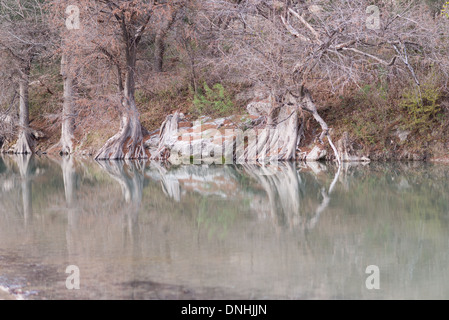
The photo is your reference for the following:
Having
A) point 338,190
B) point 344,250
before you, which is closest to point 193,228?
point 344,250

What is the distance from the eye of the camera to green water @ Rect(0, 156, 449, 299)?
4.82 meters

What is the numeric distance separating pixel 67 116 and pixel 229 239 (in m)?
20.7

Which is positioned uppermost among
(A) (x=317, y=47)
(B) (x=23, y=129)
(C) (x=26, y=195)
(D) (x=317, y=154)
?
(A) (x=317, y=47)

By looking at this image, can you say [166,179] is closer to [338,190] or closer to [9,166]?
[338,190]

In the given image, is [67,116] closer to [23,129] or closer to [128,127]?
[23,129]

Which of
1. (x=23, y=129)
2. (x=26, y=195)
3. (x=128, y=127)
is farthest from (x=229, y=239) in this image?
(x=23, y=129)

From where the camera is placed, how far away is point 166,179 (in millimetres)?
14453

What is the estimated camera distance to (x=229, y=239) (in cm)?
669

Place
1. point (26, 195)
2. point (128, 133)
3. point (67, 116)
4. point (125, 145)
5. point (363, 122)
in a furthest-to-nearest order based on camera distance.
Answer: point (67, 116) < point (125, 145) < point (128, 133) < point (363, 122) < point (26, 195)

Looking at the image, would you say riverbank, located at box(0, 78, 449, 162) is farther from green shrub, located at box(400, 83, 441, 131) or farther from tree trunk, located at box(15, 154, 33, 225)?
tree trunk, located at box(15, 154, 33, 225)

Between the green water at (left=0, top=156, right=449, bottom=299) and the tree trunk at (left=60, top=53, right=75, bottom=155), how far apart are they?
13.1 metres

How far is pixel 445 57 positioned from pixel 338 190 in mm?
8546

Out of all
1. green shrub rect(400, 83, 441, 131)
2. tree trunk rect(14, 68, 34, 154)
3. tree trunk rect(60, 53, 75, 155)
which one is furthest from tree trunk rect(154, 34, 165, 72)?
green shrub rect(400, 83, 441, 131)
